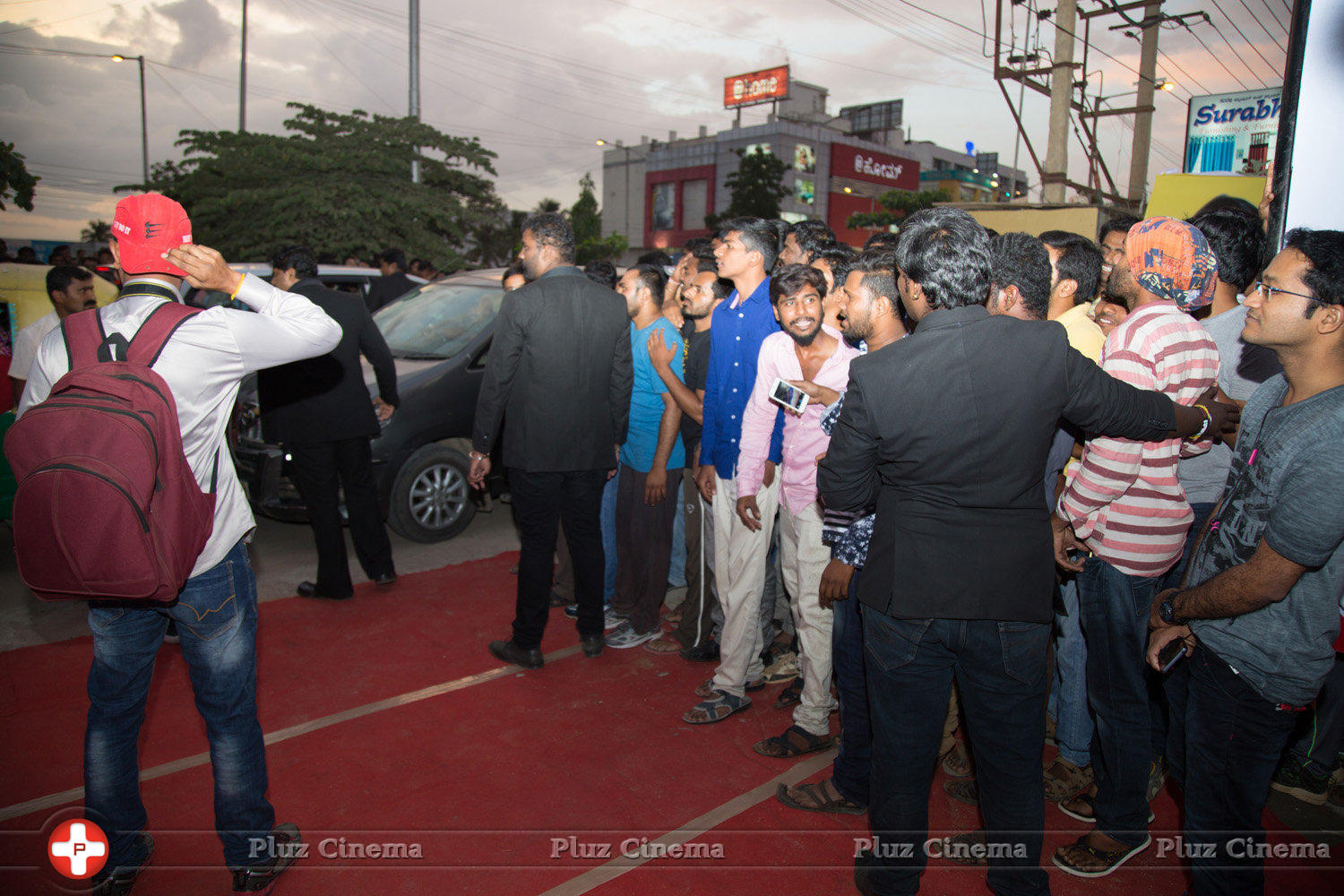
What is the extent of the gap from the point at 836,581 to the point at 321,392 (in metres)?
3.61

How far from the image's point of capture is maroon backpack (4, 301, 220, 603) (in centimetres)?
202

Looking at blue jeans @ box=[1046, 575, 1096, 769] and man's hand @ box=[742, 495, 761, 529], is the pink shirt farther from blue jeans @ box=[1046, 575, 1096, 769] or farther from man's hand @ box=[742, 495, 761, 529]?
blue jeans @ box=[1046, 575, 1096, 769]

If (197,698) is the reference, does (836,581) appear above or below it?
above

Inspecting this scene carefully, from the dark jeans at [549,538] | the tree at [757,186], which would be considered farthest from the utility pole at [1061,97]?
the tree at [757,186]

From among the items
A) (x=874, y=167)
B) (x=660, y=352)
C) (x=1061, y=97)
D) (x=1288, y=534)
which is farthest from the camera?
(x=874, y=167)

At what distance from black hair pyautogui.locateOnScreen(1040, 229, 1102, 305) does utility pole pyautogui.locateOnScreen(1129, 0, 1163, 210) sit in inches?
698

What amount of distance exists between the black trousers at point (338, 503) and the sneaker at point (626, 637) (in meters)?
1.77

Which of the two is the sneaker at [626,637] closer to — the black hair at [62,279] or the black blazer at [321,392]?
the black blazer at [321,392]

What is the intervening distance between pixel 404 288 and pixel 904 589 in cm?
825

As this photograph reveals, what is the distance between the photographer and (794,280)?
3.26m

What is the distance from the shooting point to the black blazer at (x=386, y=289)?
9.05 meters

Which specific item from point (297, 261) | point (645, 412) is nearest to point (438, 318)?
point (297, 261)

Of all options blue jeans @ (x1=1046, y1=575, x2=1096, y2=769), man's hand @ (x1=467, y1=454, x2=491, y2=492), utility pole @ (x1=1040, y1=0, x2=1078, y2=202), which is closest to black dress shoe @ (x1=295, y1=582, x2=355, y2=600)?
man's hand @ (x1=467, y1=454, x2=491, y2=492)

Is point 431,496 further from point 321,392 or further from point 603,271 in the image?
point 603,271
